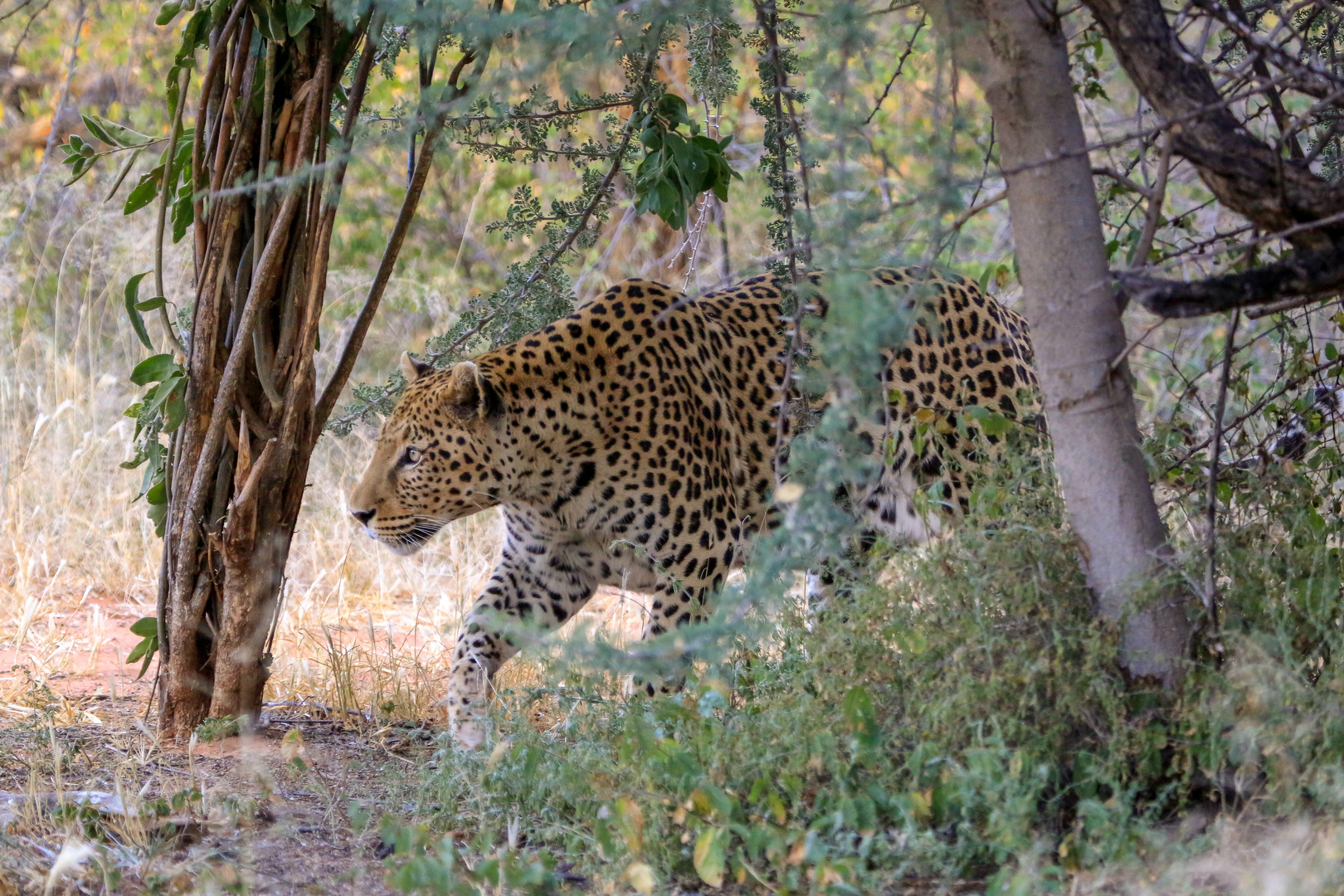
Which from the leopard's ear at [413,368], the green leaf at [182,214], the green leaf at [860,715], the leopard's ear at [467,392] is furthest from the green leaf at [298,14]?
the green leaf at [860,715]

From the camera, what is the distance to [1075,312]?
274 centimetres

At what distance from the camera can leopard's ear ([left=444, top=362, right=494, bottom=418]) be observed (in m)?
4.45

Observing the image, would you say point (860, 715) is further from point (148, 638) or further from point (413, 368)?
point (413, 368)

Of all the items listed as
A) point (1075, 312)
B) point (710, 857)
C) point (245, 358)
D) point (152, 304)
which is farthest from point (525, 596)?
point (1075, 312)

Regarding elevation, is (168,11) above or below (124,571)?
above

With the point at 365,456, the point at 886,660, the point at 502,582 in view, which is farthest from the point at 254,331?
the point at 365,456

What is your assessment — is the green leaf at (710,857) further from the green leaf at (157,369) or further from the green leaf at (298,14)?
the green leaf at (298,14)

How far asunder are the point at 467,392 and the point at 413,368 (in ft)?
1.60

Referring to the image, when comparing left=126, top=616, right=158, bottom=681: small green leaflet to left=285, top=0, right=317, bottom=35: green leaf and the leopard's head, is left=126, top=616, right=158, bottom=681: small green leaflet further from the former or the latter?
left=285, top=0, right=317, bottom=35: green leaf

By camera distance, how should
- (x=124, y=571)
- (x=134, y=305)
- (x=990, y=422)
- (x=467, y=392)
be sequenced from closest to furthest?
(x=990, y=422), (x=134, y=305), (x=467, y=392), (x=124, y=571)

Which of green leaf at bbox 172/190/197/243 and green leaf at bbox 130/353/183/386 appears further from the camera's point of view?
green leaf at bbox 172/190/197/243

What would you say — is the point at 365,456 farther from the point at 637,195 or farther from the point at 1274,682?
the point at 1274,682

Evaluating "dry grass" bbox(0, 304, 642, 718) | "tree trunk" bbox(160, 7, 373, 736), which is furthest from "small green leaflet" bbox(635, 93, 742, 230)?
"dry grass" bbox(0, 304, 642, 718)

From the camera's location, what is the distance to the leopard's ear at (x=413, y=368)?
4840mm
